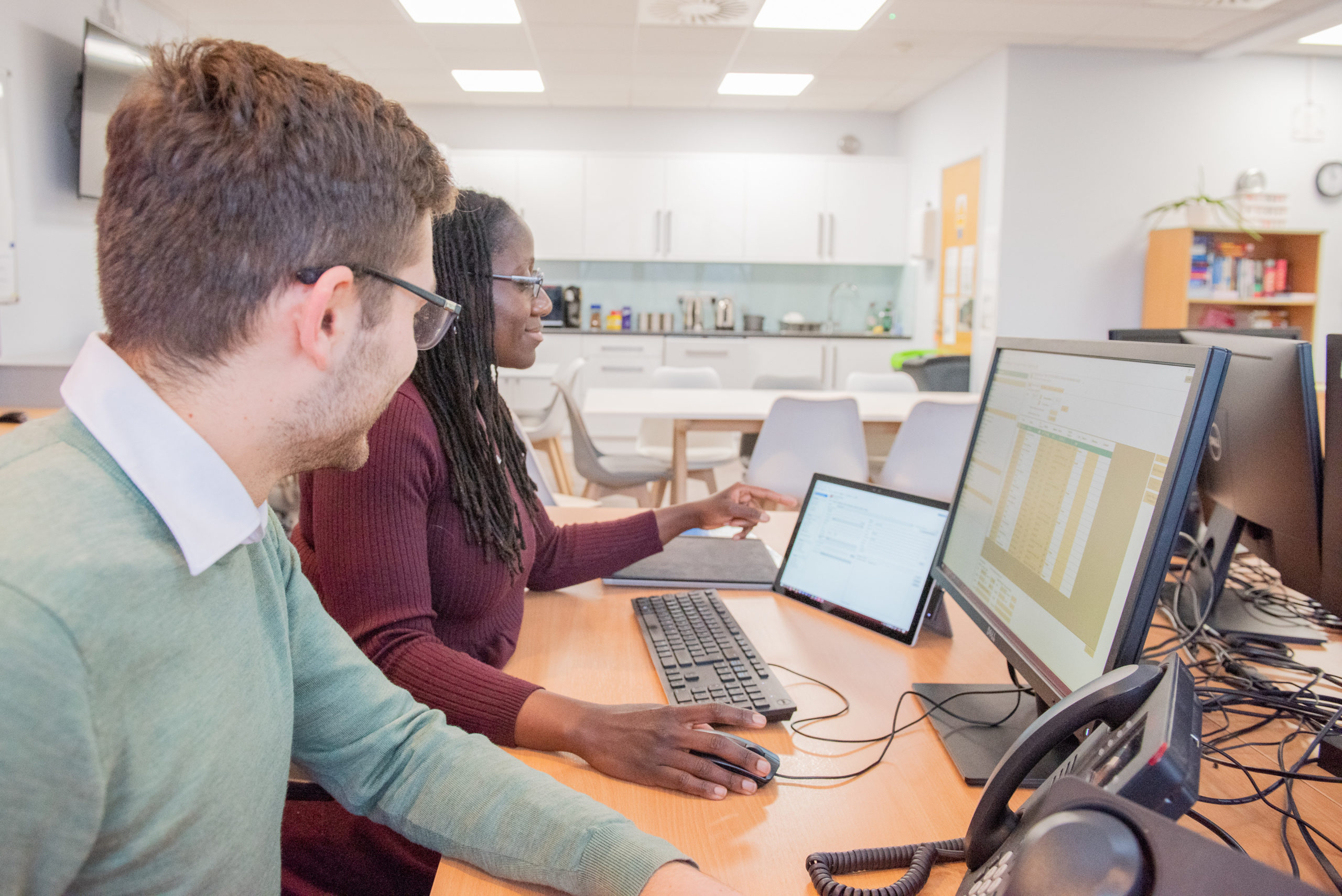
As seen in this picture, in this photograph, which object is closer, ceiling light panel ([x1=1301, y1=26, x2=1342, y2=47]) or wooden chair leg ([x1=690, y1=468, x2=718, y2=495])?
wooden chair leg ([x1=690, y1=468, x2=718, y2=495])

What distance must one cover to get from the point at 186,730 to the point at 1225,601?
1.45 metres

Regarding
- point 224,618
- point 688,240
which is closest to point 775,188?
point 688,240

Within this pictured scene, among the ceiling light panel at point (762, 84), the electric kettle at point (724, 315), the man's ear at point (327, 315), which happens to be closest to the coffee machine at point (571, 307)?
the electric kettle at point (724, 315)

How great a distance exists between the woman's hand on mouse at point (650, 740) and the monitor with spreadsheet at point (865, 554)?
1.32 feet

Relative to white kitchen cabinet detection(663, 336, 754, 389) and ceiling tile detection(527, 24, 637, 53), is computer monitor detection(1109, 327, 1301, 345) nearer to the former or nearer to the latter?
ceiling tile detection(527, 24, 637, 53)

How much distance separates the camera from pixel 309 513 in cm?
113

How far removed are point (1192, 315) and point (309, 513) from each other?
5.35 m

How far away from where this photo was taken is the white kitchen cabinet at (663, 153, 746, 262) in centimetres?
688

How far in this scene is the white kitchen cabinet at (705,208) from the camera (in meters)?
6.88

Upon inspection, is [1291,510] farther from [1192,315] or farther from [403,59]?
[403,59]

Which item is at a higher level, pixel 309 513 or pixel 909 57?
pixel 909 57

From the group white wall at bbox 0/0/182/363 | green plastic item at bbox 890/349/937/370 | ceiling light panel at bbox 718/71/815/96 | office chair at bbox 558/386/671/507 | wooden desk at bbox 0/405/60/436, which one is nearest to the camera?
wooden desk at bbox 0/405/60/436

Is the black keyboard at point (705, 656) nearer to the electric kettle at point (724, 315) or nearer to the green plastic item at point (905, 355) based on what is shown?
the green plastic item at point (905, 355)

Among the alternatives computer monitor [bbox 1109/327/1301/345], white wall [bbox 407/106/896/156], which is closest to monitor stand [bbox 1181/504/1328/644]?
computer monitor [bbox 1109/327/1301/345]
